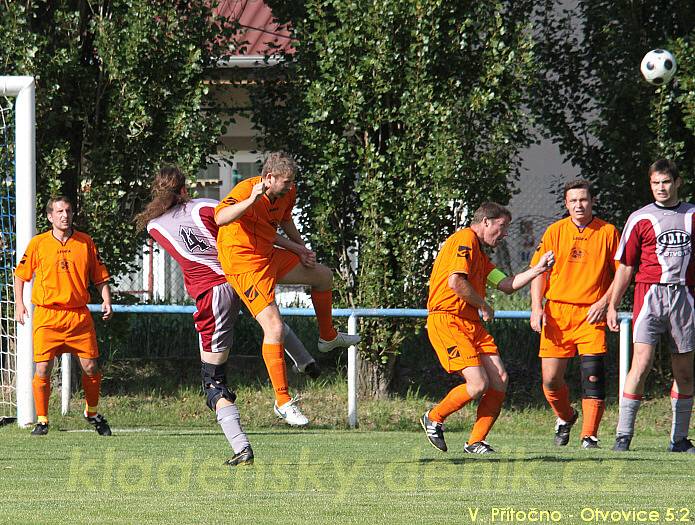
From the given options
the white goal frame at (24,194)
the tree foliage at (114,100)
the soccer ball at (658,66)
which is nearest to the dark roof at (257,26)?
the tree foliage at (114,100)

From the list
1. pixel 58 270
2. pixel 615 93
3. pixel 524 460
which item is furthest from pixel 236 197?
pixel 615 93

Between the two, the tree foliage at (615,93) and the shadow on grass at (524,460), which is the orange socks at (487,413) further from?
the tree foliage at (615,93)

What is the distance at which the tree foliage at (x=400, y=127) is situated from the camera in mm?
12453

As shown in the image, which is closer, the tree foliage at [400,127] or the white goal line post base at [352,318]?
A: the white goal line post base at [352,318]

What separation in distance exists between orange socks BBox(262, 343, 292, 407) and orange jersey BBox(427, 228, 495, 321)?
1300mm

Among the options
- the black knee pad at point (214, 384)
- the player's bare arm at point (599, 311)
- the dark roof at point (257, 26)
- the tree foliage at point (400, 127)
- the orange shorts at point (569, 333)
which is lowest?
the black knee pad at point (214, 384)

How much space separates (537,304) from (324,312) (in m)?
2.04

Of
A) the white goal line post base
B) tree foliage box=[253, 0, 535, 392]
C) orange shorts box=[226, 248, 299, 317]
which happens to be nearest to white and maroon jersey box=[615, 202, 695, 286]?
the white goal line post base

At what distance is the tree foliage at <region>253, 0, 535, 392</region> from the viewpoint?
12453mm

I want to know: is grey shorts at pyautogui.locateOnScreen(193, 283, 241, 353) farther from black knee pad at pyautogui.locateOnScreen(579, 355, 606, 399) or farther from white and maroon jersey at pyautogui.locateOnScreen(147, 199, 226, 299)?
black knee pad at pyautogui.locateOnScreen(579, 355, 606, 399)

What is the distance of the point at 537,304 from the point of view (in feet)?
31.3

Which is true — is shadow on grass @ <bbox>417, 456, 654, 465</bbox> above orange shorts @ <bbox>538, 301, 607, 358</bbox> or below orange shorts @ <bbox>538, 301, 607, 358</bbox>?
below

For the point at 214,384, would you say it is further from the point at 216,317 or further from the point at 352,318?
the point at 352,318

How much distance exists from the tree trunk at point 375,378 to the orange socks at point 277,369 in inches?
211
